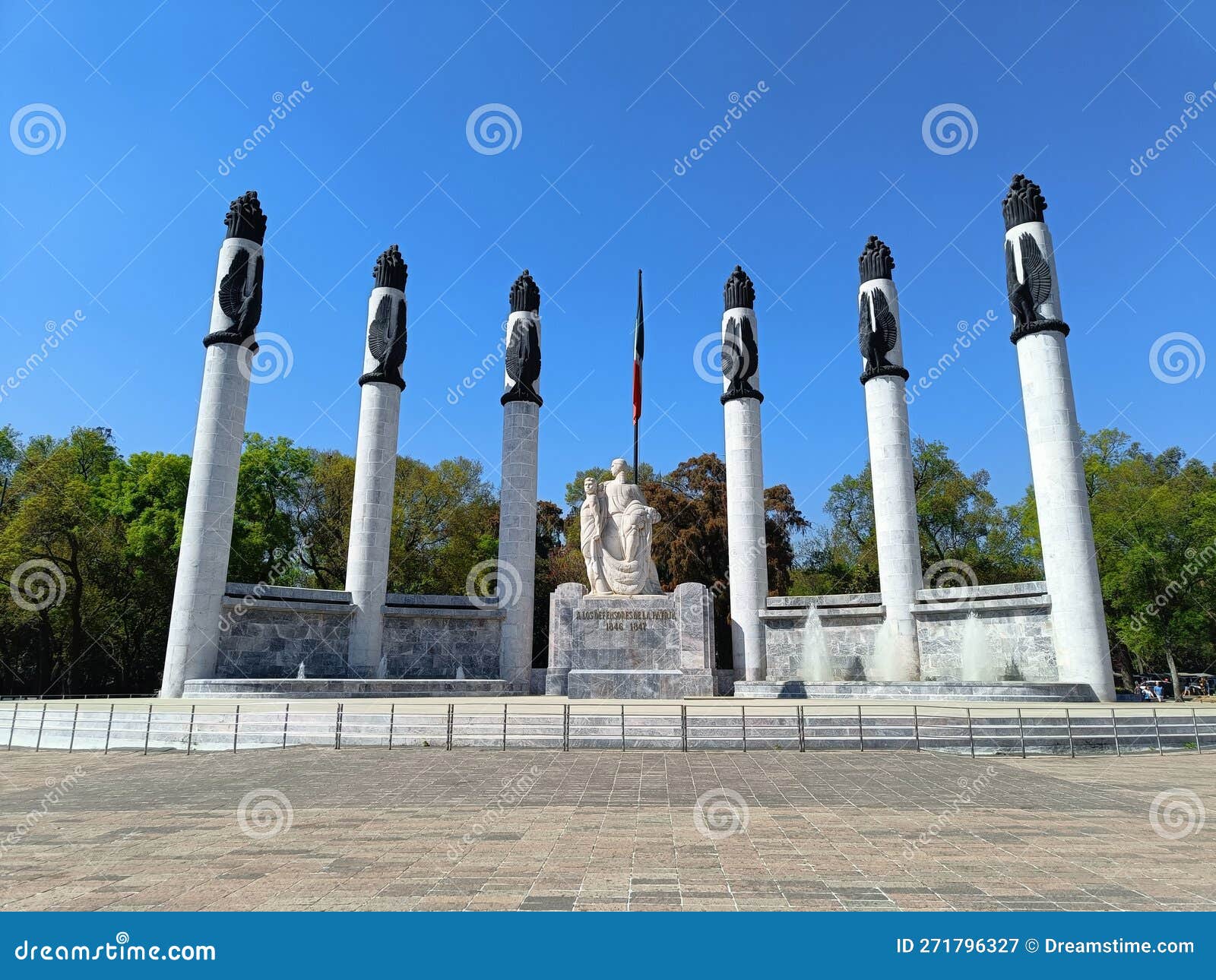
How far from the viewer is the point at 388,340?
30.1 m

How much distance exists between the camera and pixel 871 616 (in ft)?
85.6

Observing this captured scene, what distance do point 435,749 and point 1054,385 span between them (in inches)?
881

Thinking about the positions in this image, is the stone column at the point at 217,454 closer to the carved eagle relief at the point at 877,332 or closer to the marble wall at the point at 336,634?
the marble wall at the point at 336,634

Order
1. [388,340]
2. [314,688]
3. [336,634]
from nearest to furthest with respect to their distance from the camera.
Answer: [314,688]
[336,634]
[388,340]

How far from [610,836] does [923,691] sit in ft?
59.2

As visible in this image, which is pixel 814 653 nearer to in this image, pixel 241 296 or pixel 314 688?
pixel 314 688

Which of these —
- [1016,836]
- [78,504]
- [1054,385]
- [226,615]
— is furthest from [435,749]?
[78,504]

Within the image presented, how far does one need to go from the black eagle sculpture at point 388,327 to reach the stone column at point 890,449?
18924mm
